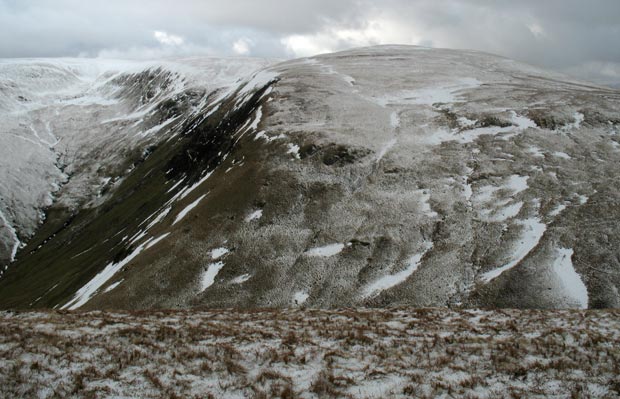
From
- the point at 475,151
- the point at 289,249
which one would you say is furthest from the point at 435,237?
the point at 475,151

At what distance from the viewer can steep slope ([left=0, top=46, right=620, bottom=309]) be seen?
40250 mm

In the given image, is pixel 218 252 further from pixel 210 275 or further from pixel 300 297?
pixel 300 297

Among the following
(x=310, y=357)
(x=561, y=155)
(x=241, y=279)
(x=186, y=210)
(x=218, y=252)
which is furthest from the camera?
(x=186, y=210)

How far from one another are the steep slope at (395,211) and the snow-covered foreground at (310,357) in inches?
705

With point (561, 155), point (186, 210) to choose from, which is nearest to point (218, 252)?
point (186, 210)

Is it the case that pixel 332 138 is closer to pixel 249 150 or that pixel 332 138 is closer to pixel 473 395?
pixel 249 150

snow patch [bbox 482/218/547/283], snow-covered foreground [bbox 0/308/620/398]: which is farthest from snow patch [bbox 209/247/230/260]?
snow patch [bbox 482/218/547/283]

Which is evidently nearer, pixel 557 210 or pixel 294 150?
pixel 557 210

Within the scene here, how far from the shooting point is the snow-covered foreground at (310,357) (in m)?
13.5

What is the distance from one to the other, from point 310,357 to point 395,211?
1419 inches

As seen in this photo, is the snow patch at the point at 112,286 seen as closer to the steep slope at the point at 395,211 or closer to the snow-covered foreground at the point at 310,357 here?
the steep slope at the point at 395,211

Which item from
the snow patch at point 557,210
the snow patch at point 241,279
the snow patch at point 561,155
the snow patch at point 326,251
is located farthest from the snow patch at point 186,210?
the snow patch at point 561,155

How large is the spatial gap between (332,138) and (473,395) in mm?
56341

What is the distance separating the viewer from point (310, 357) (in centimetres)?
1642
